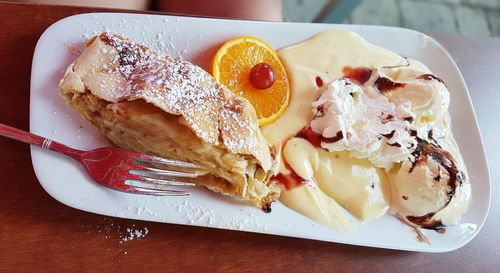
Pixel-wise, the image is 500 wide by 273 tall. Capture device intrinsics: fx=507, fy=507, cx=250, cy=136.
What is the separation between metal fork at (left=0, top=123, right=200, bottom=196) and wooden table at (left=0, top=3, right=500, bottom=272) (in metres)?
0.08

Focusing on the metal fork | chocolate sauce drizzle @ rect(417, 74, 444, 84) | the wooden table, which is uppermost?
chocolate sauce drizzle @ rect(417, 74, 444, 84)

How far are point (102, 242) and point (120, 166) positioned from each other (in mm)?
163

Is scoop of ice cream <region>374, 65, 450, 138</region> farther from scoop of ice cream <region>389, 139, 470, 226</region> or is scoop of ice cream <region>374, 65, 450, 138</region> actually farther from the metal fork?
the metal fork

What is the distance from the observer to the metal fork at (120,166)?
3.42ft

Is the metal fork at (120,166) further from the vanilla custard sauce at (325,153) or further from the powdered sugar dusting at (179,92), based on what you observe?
the vanilla custard sauce at (325,153)

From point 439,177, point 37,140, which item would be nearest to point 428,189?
point 439,177

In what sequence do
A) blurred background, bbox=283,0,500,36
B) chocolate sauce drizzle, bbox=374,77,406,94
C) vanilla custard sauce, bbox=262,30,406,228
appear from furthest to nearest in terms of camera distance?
blurred background, bbox=283,0,500,36
chocolate sauce drizzle, bbox=374,77,406,94
vanilla custard sauce, bbox=262,30,406,228

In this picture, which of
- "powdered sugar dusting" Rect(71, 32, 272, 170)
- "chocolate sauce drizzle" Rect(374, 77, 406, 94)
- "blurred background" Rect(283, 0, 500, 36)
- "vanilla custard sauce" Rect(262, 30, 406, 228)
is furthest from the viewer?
"blurred background" Rect(283, 0, 500, 36)

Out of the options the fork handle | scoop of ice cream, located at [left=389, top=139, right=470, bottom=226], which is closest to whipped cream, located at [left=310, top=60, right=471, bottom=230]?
scoop of ice cream, located at [left=389, top=139, right=470, bottom=226]

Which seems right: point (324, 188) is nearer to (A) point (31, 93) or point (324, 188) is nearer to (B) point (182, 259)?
(B) point (182, 259)

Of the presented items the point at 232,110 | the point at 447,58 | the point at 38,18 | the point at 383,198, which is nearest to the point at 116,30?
the point at 38,18

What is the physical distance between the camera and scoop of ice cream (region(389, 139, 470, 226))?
1.16 metres

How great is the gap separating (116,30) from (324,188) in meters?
0.62

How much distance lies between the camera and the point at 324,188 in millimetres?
1173
